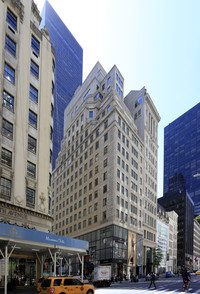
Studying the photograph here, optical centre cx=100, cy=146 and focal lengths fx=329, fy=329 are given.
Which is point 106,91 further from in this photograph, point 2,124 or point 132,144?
point 2,124

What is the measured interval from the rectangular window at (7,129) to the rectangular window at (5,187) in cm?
503

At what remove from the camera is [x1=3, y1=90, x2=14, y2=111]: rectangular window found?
3711 centimetres

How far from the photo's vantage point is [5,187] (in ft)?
114

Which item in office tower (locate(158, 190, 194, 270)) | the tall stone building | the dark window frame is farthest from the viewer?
office tower (locate(158, 190, 194, 270))

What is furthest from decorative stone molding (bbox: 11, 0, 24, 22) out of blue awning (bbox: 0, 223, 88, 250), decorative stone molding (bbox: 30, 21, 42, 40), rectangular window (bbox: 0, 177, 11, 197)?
blue awning (bbox: 0, 223, 88, 250)

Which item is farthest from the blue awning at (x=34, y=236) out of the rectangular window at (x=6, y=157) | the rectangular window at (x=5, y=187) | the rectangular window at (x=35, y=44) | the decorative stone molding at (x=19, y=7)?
the decorative stone molding at (x=19, y=7)

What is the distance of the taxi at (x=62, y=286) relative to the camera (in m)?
21.7

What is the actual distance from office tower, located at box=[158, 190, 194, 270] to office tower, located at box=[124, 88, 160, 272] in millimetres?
86801

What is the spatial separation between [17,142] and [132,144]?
48.6 meters

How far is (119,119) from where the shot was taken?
76938mm

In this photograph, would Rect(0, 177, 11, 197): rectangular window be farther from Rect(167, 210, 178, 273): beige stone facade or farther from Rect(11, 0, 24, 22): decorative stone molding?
Rect(167, 210, 178, 273): beige stone facade

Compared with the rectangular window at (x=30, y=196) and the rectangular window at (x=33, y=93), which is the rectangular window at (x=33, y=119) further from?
the rectangular window at (x=30, y=196)

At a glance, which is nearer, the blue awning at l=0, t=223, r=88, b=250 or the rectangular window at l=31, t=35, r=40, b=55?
the blue awning at l=0, t=223, r=88, b=250

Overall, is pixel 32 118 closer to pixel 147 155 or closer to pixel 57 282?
pixel 57 282
